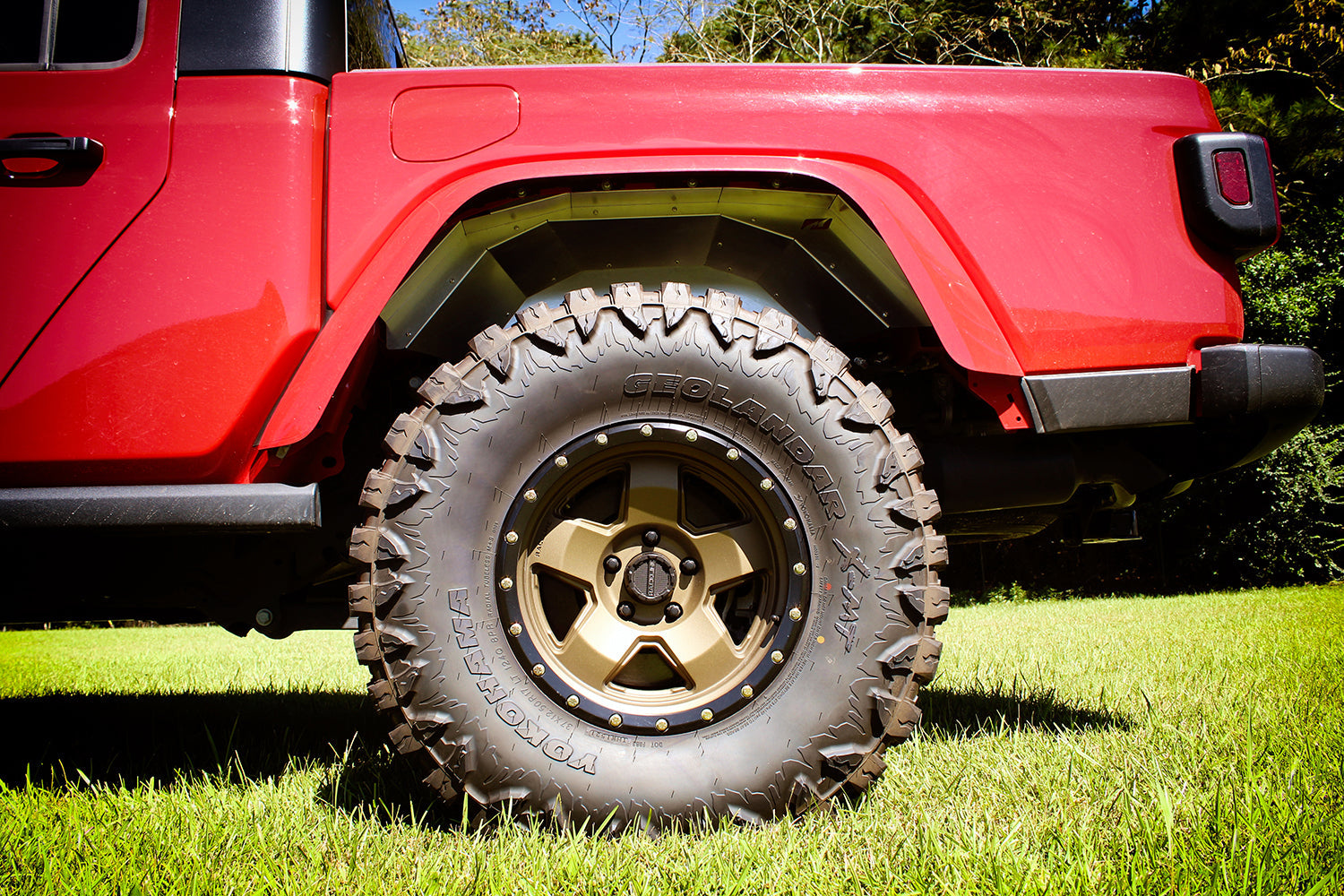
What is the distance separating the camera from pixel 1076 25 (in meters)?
12.0

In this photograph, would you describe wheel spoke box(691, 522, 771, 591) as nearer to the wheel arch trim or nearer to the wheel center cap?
the wheel center cap

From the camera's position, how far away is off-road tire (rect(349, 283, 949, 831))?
139 centimetres

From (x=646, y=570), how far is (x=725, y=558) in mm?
163

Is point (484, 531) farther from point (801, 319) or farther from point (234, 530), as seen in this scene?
point (801, 319)

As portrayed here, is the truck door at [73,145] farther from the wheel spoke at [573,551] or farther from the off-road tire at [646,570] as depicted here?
the wheel spoke at [573,551]

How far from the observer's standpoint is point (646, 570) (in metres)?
1.53

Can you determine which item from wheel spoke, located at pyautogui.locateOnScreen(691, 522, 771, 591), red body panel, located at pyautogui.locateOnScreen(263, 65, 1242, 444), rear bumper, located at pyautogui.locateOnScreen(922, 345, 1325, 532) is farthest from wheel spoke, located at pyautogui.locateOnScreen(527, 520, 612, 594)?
rear bumper, located at pyautogui.locateOnScreen(922, 345, 1325, 532)

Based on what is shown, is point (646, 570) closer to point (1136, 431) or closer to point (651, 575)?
point (651, 575)

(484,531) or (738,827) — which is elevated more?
(484,531)

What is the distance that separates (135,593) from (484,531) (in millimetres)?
943

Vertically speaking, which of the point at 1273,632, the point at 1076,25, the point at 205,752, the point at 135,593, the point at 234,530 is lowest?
the point at 1273,632

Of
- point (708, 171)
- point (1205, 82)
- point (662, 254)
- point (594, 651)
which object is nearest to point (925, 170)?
point (708, 171)

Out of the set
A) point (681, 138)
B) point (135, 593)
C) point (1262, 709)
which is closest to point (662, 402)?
point (681, 138)

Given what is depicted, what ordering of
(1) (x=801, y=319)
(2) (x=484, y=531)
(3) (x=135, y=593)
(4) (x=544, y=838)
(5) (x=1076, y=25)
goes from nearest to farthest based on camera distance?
(4) (x=544, y=838) < (2) (x=484, y=531) < (3) (x=135, y=593) < (1) (x=801, y=319) < (5) (x=1076, y=25)
